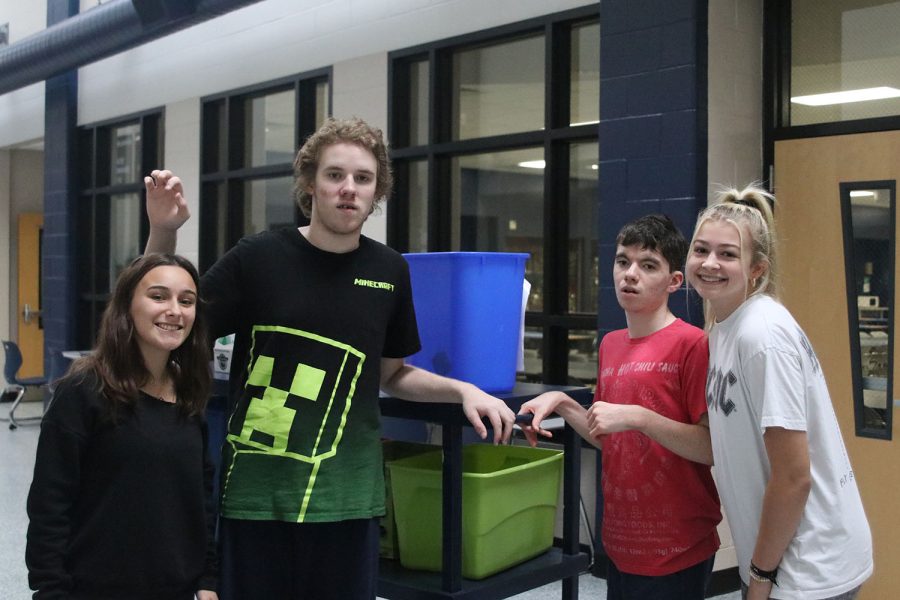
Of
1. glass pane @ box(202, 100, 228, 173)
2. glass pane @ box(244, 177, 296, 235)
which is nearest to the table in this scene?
glass pane @ box(244, 177, 296, 235)

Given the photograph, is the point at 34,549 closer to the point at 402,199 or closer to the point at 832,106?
the point at 832,106

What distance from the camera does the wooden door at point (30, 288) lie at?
9648 mm

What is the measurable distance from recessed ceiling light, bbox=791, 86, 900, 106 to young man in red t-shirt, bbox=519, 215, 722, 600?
194 centimetres

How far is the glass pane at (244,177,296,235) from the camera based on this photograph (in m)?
6.04

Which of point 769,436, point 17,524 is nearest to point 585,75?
point 769,436

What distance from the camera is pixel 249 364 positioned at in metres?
1.79

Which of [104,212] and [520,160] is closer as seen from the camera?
[520,160]

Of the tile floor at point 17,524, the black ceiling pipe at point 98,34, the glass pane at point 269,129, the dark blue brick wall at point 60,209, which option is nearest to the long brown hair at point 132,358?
the tile floor at point 17,524

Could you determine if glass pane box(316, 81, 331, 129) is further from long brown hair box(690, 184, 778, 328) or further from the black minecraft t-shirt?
long brown hair box(690, 184, 778, 328)


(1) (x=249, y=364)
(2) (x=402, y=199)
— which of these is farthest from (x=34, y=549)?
(2) (x=402, y=199)

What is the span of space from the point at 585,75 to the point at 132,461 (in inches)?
126

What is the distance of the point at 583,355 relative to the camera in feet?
14.3

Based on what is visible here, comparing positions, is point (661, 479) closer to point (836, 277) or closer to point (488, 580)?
point (488, 580)

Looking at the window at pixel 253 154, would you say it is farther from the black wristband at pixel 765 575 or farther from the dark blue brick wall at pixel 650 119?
the black wristband at pixel 765 575
